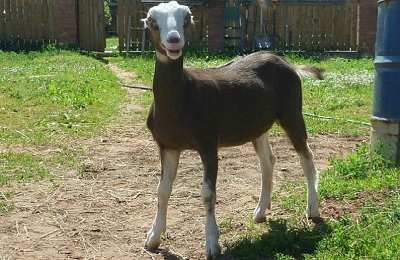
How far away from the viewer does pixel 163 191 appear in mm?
4730

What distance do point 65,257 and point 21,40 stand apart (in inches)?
721

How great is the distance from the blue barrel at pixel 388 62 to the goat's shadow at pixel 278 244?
6.17 ft

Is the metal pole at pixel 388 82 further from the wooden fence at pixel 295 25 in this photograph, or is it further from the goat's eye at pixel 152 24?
the wooden fence at pixel 295 25

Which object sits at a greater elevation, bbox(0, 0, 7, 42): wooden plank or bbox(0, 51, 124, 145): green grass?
bbox(0, 0, 7, 42): wooden plank

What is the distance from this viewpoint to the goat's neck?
435 cm

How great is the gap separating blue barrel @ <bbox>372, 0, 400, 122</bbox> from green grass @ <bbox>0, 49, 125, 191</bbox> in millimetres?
3540

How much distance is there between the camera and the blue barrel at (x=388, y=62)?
5969 millimetres

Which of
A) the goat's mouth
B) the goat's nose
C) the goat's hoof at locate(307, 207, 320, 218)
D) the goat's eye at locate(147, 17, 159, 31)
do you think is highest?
the goat's eye at locate(147, 17, 159, 31)

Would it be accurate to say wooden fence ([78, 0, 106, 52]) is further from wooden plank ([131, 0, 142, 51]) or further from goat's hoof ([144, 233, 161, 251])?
goat's hoof ([144, 233, 161, 251])

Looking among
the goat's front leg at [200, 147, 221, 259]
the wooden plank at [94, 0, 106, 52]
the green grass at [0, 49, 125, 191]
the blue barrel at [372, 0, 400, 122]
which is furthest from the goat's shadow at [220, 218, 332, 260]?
the wooden plank at [94, 0, 106, 52]

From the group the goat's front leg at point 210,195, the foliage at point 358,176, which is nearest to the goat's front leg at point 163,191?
the goat's front leg at point 210,195

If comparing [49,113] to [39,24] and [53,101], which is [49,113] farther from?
[39,24]

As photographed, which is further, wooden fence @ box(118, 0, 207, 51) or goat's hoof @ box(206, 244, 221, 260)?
wooden fence @ box(118, 0, 207, 51)

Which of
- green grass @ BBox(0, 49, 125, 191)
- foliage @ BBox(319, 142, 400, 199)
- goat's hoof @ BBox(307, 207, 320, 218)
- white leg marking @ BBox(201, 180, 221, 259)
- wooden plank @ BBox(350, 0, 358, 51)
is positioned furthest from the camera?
wooden plank @ BBox(350, 0, 358, 51)
